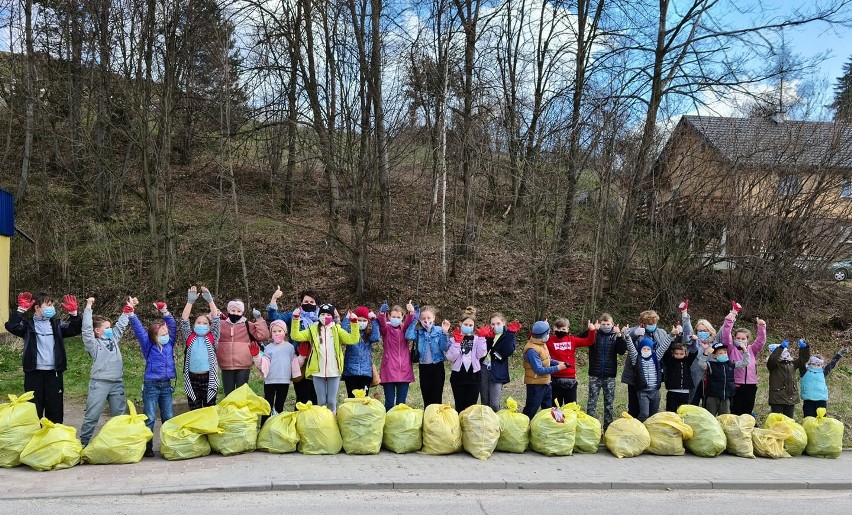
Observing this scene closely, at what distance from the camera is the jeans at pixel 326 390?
26.5ft

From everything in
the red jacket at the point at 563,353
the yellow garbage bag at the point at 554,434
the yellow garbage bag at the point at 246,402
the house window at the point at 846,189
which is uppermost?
the house window at the point at 846,189

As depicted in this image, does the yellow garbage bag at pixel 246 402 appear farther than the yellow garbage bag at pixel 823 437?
No

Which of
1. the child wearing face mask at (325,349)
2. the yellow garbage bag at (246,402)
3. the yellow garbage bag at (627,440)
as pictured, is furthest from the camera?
the child wearing face mask at (325,349)

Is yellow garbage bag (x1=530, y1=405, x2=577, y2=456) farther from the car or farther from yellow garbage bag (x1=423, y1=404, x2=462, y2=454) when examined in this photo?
the car

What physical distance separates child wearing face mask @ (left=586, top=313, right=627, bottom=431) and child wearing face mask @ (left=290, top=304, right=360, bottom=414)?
10.3 feet

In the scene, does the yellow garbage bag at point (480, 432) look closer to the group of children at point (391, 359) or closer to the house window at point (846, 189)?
the group of children at point (391, 359)

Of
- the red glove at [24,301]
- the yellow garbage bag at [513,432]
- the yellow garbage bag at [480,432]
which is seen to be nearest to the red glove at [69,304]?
the red glove at [24,301]

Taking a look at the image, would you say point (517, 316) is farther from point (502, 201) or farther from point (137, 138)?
point (137, 138)

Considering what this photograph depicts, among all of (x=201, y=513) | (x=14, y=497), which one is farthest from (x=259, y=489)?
(x=14, y=497)

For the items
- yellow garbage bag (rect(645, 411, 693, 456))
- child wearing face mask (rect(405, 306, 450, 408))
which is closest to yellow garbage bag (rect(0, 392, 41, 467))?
child wearing face mask (rect(405, 306, 450, 408))

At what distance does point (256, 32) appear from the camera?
17.4 metres

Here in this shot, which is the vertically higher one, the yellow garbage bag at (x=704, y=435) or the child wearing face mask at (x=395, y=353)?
the child wearing face mask at (x=395, y=353)

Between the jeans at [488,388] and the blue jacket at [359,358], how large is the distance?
140 centimetres

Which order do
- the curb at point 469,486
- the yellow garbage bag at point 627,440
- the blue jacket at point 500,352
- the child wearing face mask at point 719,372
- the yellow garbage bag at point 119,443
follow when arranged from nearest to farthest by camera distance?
the curb at point 469,486 < the yellow garbage bag at point 119,443 < the yellow garbage bag at point 627,440 < the blue jacket at point 500,352 < the child wearing face mask at point 719,372
